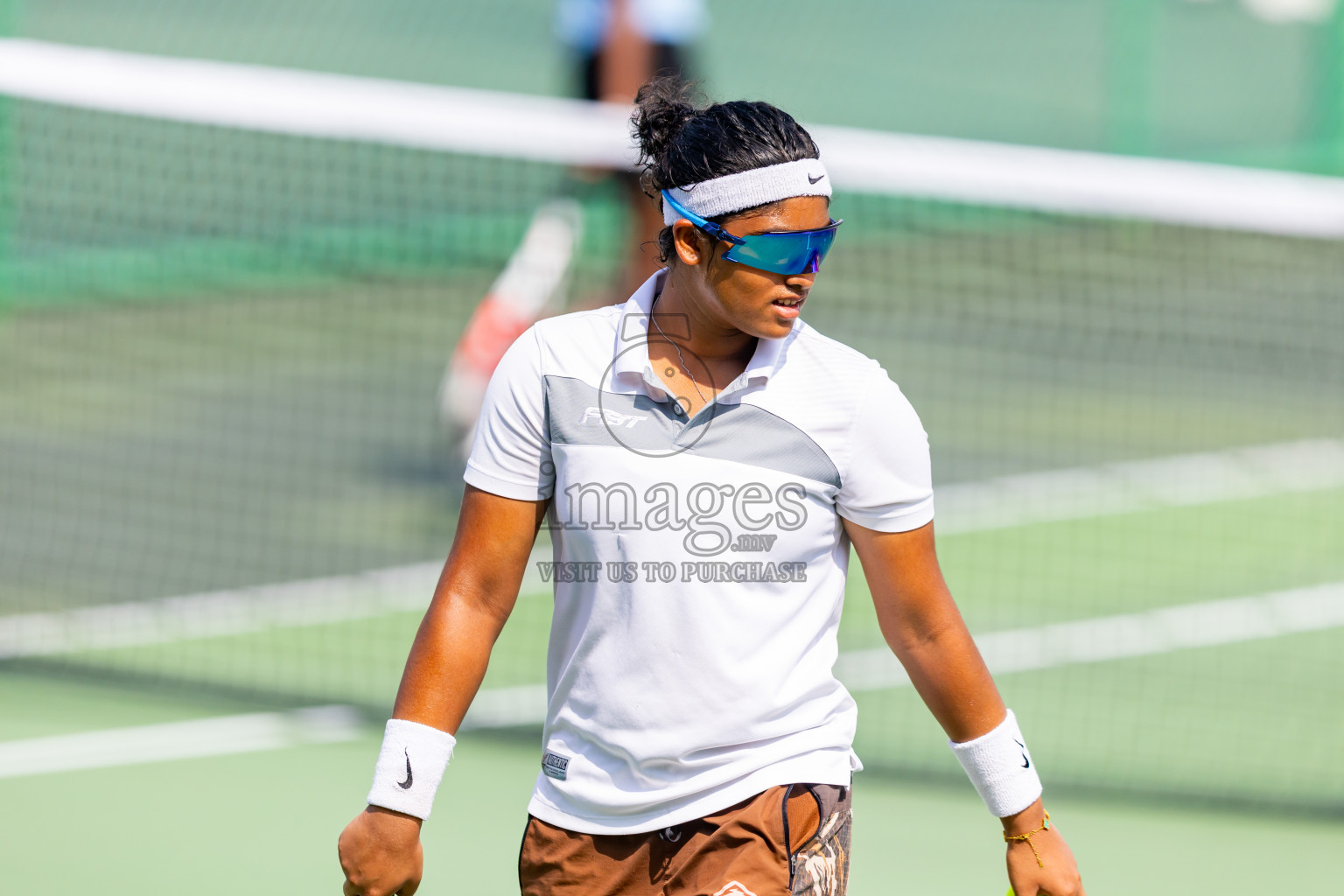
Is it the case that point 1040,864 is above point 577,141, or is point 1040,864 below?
below

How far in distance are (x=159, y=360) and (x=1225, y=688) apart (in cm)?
787

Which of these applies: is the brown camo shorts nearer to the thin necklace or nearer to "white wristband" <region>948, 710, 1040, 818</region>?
"white wristband" <region>948, 710, 1040, 818</region>

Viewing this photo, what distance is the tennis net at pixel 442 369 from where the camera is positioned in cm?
623

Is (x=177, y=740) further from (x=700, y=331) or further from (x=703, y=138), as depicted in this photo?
(x=703, y=138)

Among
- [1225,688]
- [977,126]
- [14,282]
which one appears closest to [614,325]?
[1225,688]

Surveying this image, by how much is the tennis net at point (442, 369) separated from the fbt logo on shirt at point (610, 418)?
170 centimetres

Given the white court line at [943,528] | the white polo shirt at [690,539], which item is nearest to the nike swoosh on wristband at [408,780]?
the white polo shirt at [690,539]

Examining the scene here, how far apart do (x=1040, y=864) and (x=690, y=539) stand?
2.76 feet

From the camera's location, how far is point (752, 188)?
275cm

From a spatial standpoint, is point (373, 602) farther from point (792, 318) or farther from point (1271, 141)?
point (1271, 141)

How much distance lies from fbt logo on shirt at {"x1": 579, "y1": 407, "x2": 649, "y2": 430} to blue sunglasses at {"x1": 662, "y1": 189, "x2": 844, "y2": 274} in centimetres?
32

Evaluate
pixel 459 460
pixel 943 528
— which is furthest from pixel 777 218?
pixel 943 528

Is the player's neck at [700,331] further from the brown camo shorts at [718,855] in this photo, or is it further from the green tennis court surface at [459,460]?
the green tennis court surface at [459,460]

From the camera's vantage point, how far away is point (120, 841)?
5062mm
